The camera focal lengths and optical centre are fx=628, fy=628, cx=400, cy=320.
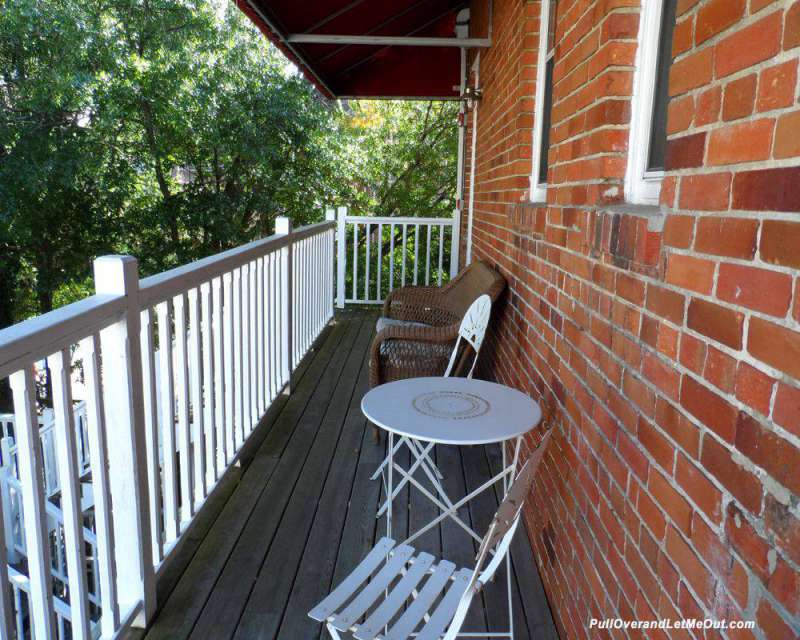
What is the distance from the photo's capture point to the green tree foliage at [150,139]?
9.70 meters

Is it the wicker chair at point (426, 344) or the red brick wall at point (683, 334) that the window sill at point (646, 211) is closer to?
the red brick wall at point (683, 334)

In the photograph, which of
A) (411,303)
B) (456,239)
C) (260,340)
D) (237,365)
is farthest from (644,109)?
(456,239)

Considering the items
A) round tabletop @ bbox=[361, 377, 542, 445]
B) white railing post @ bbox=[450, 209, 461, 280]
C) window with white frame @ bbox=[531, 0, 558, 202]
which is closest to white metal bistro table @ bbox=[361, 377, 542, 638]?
round tabletop @ bbox=[361, 377, 542, 445]

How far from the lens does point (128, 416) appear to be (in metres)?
1.87

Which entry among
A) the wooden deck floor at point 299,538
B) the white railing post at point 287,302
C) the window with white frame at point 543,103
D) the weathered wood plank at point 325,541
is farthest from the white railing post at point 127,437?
the white railing post at point 287,302

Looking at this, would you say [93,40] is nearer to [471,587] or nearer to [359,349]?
[359,349]

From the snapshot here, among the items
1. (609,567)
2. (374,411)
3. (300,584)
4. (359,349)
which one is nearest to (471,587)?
(609,567)

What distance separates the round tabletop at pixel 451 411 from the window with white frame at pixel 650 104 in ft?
2.74

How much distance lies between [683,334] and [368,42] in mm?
3928

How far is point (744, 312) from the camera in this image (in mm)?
962

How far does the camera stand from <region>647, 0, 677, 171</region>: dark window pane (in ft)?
5.30

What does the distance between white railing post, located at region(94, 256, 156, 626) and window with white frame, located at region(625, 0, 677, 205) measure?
1.45m

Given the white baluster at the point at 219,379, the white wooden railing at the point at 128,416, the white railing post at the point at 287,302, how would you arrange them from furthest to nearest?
the white railing post at the point at 287,302, the white baluster at the point at 219,379, the white wooden railing at the point at 128,416

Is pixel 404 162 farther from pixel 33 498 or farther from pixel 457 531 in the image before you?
pixel 33 498
